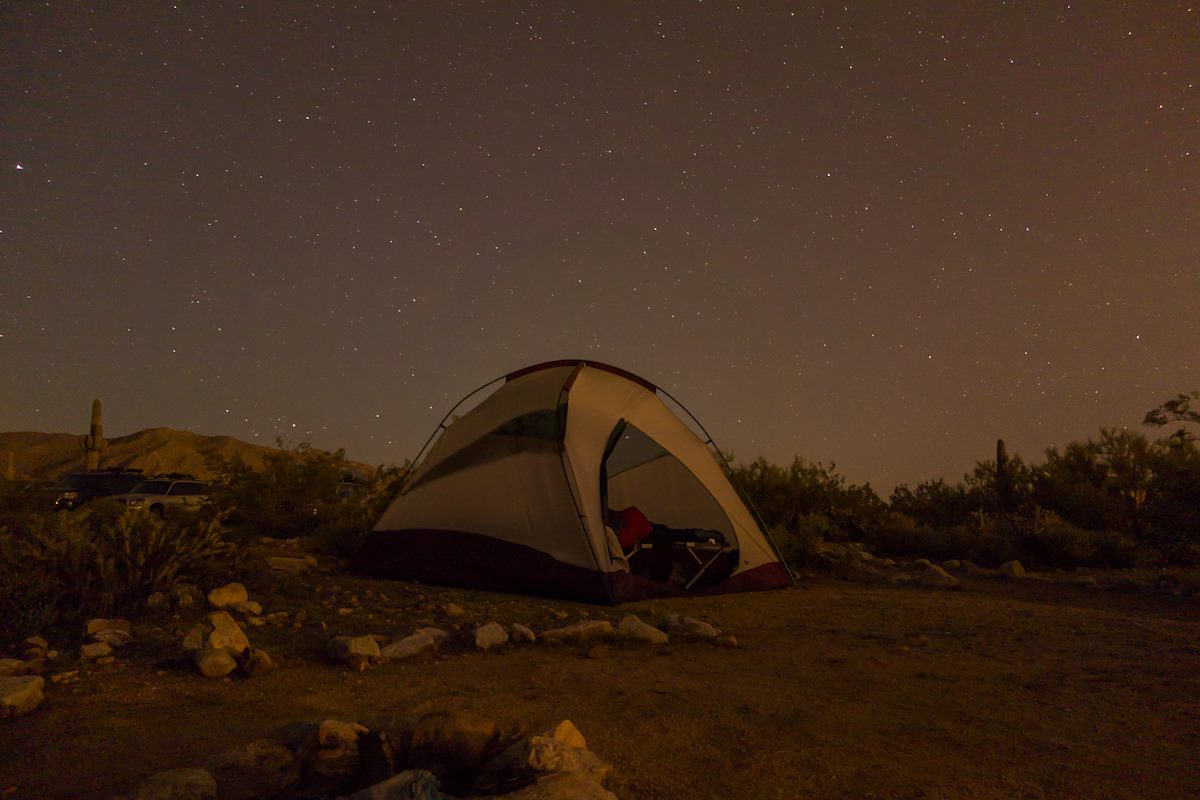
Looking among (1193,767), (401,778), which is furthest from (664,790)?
(1193,767)

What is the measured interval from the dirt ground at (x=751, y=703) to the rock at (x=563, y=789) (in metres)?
0.33

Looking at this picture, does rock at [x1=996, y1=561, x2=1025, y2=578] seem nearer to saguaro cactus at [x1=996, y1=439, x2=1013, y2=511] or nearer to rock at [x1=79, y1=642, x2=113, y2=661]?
saguaro cactus at [x1=996, y1=439, x2=1013, y2=511]

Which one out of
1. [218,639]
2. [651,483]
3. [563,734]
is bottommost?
[218,639]

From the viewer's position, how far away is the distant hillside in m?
47.7

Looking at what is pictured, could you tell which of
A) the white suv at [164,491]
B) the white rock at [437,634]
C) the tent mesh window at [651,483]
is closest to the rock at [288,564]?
the white rock at [437,634]

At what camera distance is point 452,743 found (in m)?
2.91

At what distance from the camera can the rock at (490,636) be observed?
5.23 m

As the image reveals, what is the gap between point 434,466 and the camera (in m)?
8.60

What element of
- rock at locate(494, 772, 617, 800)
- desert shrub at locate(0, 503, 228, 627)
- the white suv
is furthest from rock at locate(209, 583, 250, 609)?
the white suv

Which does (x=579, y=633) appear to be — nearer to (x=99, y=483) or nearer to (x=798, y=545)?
(x=798, y=545)

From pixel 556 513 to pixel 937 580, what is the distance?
4.56 m

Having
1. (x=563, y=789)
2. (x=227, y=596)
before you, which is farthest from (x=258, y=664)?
(x=563, y=789)

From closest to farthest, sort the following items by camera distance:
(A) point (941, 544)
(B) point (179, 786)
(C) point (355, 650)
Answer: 1. (B) point (179, 786)
2. (C) point (355, 650)
3. (A) point (941, 544)

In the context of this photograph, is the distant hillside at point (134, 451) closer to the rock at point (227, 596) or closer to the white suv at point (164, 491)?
the white suv at point (164, 491)
